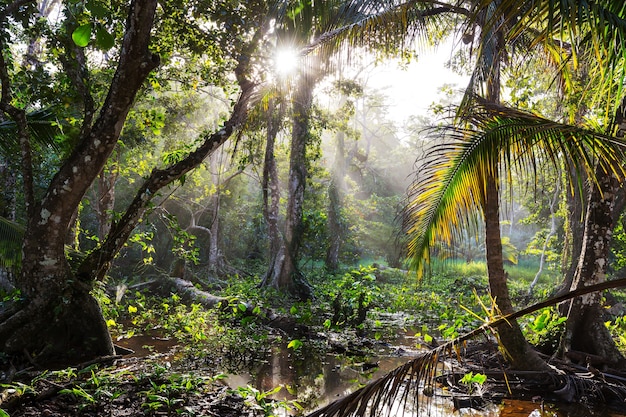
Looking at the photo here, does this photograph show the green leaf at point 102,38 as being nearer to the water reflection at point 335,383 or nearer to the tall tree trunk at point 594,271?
the water reflection at point 335,383

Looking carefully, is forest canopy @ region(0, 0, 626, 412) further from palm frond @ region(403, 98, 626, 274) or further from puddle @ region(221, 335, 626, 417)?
puddle @ region(221, 335, 626, 417)

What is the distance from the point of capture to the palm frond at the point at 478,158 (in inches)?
122

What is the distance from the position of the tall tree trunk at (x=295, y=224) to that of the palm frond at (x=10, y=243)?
6.69 m

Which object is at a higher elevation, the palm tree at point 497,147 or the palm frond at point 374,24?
the palm frond at point 374,24

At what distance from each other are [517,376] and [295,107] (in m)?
8.23

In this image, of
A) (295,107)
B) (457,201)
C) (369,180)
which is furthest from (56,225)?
(369,180)

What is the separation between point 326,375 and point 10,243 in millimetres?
4820

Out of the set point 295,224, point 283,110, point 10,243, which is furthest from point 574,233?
point 10,243

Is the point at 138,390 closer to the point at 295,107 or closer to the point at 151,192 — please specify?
the point at 151,192

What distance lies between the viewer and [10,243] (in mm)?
6496

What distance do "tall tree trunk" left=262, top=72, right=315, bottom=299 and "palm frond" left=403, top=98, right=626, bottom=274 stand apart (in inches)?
327

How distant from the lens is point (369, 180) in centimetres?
3738

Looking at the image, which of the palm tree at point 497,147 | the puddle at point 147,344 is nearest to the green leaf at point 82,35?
the palm tree at point 497,147

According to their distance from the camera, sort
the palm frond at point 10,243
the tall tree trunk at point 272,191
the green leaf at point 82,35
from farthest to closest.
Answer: the tall tree trunk at point 272,191
the palm frond at point 10,243
the green leaf at point 82,35
